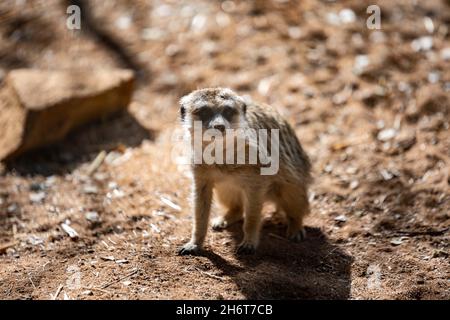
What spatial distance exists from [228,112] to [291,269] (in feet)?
4.07

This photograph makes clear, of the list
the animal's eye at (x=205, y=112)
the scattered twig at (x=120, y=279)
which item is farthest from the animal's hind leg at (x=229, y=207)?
the scattered twig at (x=120, y=279)

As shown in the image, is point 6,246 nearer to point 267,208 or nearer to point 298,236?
point 267,208

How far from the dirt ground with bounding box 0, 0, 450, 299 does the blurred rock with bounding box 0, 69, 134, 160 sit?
18 centimetres

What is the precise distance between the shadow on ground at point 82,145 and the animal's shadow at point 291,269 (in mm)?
2134

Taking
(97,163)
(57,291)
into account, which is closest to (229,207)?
(57,291)

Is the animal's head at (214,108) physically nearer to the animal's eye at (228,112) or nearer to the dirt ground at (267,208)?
the animal's eye at (228,112)

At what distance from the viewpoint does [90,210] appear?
518 centimetres

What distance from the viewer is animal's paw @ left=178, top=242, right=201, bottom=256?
4301 millimetres

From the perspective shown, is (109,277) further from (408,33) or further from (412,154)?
(408,33)

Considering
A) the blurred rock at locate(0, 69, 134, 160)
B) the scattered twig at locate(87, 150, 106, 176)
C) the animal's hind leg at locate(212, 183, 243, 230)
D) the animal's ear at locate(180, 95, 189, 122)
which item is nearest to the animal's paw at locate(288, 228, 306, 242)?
the animal's hind leg at locate(212, 183, 243, 230)

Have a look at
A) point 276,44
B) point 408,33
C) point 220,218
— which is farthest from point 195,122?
point 408,33

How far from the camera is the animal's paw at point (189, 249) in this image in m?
4.30

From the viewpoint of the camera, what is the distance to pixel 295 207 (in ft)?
15.3
